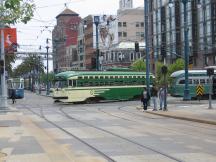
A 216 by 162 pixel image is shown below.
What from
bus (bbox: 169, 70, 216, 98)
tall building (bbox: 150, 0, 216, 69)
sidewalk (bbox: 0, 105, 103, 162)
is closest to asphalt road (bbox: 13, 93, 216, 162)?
sidewalk (bbox: 0, 105, 103, 162)

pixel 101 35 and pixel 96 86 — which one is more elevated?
pixel 101 35

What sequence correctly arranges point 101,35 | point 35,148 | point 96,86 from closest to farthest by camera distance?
point 35,148, point 96,86, point 101,35

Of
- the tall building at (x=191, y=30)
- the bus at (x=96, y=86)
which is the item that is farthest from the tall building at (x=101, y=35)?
the bus at (x=96, y=86)

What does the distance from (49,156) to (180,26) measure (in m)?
98.7

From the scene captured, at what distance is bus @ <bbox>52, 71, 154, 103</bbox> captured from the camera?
177ft

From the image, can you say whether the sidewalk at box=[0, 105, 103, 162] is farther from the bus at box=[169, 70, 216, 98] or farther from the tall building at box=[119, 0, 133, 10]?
the tall building at box=[119, 0, 133, 10]

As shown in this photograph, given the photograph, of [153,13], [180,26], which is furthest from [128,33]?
[180,26]

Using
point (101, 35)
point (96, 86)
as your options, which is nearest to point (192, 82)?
point (96, 86)

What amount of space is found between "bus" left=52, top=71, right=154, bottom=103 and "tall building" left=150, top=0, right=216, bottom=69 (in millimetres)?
32529

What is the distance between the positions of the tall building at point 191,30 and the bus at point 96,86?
32.5 m

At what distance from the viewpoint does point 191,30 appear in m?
108

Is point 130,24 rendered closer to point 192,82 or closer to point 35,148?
point 192,82

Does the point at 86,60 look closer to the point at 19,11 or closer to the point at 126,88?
the point at 126,88

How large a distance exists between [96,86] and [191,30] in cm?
5612
